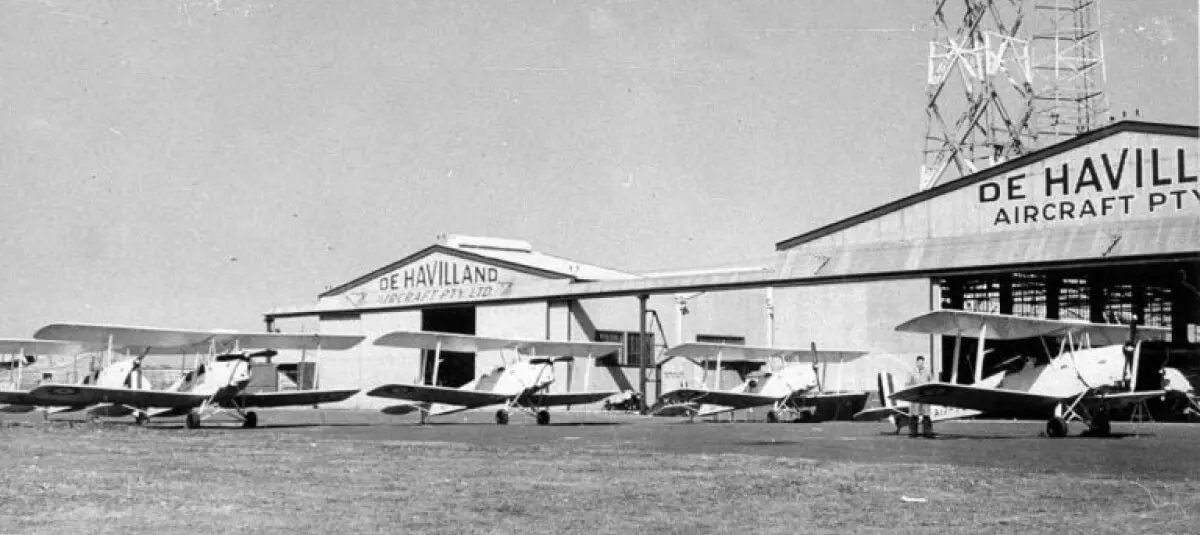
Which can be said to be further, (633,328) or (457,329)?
(457,329)

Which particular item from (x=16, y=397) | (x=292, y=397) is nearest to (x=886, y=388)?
(x=292, y=397)

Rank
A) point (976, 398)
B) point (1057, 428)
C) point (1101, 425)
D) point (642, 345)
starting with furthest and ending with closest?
point (642, 345) < point (1101, 425) < point (976, 398) < point (1057, 428)

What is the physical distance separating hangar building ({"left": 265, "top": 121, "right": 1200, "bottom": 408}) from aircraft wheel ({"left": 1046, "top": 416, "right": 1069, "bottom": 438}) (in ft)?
39.6

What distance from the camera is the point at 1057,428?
874 inches

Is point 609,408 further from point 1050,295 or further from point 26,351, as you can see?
point 26,351

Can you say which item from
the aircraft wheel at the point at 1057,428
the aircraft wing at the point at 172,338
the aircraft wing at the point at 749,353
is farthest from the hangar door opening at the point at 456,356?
the aircraft wheel at the point at 1057,428

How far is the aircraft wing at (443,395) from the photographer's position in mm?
32188

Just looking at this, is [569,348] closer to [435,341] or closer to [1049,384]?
[435,341]

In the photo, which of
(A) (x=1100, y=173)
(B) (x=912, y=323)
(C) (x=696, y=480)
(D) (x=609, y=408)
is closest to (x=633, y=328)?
(D) (x=609, y=408)

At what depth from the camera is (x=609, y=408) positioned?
48.2 meters

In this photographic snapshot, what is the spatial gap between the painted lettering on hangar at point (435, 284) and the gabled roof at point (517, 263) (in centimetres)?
27

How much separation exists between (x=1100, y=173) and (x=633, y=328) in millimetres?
21260

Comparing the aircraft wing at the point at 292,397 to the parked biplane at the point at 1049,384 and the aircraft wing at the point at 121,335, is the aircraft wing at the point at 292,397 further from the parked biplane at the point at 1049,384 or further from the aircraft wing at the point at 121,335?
the parked biplane at the point at 1049,384

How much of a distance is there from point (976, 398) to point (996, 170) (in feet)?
50.0
